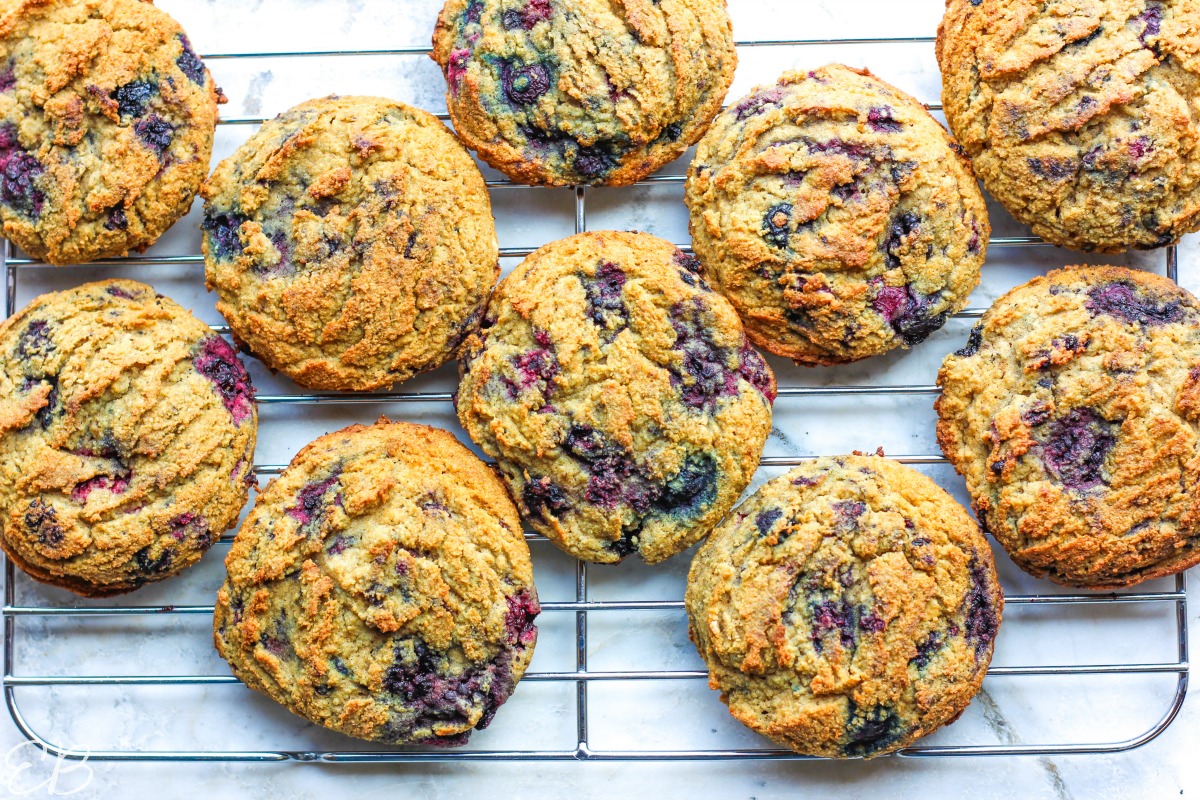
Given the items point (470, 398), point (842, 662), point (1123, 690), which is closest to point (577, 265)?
point (470, 398)

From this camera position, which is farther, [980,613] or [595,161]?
[595,161]

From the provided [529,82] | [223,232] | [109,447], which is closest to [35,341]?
[109,447]

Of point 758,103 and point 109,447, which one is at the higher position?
point 758,103

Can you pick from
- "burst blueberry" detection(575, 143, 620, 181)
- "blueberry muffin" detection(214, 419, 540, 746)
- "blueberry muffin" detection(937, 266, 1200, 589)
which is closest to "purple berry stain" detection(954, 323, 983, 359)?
"blueberry muffin" detection(937, 266, 1200, 589)

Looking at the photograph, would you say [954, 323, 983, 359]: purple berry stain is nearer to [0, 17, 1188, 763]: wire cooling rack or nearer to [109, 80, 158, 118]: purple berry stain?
[0, 17, 1188, 763]: wire cooling rack

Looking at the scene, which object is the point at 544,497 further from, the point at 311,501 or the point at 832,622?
the point at 832,622

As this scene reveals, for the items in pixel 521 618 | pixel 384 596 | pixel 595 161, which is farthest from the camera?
pixel 595 161

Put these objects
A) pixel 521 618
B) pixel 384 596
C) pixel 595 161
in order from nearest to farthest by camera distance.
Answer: pixel 384 596 → pixel 521 618 → pixel 595 161
